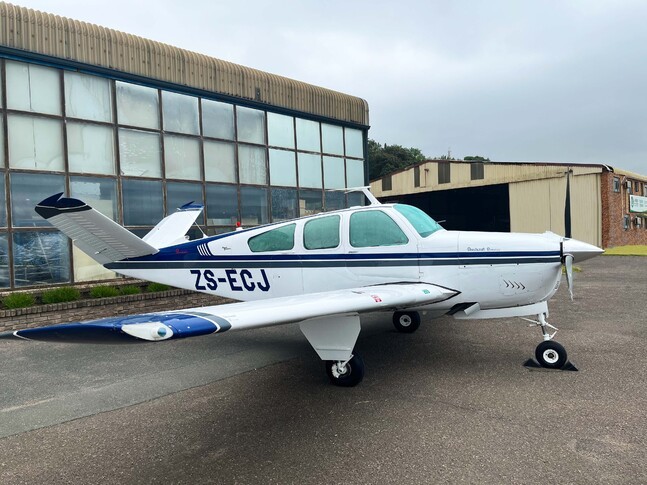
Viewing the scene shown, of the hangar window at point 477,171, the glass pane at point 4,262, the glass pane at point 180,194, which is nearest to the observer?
the glass pane at point 4,262

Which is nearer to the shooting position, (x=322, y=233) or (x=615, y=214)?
(x=322, y=233)

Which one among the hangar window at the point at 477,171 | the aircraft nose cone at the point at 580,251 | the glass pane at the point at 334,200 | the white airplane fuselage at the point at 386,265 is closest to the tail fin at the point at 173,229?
the white airplane fuselage at the point at 386,265

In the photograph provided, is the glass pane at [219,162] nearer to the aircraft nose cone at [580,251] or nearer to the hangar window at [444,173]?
the aircraft nose cone at [580,251]

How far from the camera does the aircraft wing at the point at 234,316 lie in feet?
7.88

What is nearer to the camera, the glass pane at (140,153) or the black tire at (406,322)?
the black tire at (406,322)

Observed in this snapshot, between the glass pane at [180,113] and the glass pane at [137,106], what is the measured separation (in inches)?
11.6

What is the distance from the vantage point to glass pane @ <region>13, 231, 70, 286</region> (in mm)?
9523

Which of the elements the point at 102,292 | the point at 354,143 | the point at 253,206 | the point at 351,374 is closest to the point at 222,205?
the point at 253,206

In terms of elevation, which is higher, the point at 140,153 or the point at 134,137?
the point at 134,137

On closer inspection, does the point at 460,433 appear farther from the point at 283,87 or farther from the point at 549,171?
the point at 549,171

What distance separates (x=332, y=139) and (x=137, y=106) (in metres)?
7.20

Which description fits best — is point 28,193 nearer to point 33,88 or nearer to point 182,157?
point 33,88

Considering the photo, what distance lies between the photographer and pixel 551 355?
17.0ft

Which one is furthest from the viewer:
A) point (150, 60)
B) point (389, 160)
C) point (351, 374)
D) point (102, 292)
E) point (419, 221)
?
point (389, 160)
